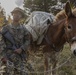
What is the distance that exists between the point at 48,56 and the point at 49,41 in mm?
436

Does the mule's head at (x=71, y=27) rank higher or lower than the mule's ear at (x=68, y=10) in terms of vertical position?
lower

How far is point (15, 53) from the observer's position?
689 cm

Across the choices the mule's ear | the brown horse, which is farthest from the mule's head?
the brown horse

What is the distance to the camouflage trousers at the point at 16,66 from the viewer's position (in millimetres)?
6695

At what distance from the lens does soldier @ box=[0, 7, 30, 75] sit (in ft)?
22.4

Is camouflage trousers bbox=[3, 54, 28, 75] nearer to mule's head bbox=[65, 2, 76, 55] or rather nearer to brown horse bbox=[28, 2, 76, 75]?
Answer: mule's head bbox=[65, 2, 76, 55]

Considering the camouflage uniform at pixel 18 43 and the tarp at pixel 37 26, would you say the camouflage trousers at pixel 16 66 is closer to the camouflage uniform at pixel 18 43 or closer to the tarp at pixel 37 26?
the camouflage uniform at pixel 18 43

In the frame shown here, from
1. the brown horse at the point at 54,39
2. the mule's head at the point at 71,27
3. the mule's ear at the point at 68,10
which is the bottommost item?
the brown horse at the point at 54,39

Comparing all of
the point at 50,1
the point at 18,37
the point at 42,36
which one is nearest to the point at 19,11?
the point at 18,37

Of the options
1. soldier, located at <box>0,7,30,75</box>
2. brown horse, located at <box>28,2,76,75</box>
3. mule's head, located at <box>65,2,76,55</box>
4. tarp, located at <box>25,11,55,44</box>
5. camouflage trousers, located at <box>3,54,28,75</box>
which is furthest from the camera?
tarp, located at <box>25,11,55,44</box>

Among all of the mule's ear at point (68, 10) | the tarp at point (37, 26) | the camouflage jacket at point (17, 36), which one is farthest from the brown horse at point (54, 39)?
the camouflage jacket at point (17, 36)

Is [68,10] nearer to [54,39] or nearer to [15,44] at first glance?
[54,39]

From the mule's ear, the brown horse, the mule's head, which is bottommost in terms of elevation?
the brown horse

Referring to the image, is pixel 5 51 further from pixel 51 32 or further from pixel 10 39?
pixel 51 32
